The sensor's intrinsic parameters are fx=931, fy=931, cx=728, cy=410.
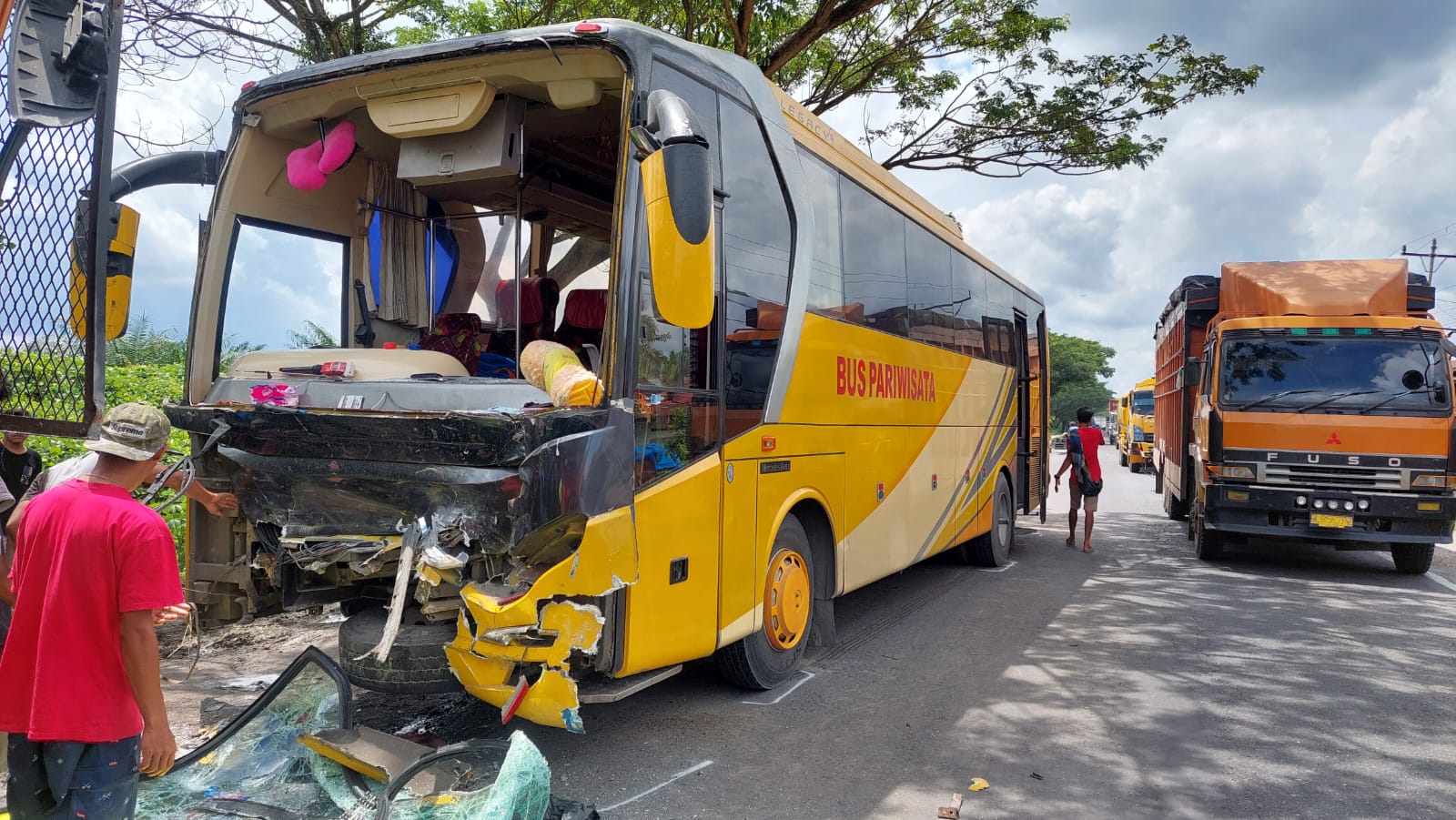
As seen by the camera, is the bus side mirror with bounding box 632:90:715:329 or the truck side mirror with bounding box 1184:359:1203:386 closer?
the bus side mirror with bounding box 632:90:715:329

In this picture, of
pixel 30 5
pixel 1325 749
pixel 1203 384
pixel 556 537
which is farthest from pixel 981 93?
pixel 30 5

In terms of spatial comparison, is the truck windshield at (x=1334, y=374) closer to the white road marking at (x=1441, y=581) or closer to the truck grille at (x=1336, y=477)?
the truck grille at (x=1336, y=477)

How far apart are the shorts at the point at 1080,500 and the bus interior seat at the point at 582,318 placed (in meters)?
7.95

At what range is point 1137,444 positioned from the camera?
95.7ft

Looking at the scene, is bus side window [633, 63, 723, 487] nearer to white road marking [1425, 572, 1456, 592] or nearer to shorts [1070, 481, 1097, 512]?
shorts [1070, 481, 1097, 512]

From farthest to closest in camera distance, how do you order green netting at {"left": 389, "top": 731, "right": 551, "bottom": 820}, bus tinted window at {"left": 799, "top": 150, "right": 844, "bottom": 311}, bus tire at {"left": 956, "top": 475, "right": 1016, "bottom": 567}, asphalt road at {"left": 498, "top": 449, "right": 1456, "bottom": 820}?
bus tire at {"left": 956, "top": 475, "right": 1016, "bottom": 567}, bus tinted window at {"left": 799, "top": 150, "right": 844, "bottom": 311}, asphalt road at {"left": 498, "top": 449, "right": 1456, "bottom": 820}, green netting at {"left": 389, "top": 731, "right": 551, "bottom": 820}

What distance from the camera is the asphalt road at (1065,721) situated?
4137 millimetres

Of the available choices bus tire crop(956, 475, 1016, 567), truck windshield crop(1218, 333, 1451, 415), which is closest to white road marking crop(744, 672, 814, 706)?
bus tire crop(956, 475, 1016, 567)

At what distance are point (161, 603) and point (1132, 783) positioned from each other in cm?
405

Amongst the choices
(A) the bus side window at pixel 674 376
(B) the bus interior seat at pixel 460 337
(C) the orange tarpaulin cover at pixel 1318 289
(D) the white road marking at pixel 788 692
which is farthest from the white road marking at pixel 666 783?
(C) the orange tarpaulin cover at pixel 1318 289

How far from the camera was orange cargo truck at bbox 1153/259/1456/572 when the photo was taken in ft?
30.8

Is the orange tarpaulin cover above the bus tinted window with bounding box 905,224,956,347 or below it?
above

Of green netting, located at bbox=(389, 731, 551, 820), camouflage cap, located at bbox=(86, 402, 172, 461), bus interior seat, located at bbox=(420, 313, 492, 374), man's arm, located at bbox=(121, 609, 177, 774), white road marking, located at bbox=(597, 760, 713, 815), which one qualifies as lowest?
white road marking, located at bbox=(597, 760, 713, 815)

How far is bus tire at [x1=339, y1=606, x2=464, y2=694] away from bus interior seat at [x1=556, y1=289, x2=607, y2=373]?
2.13 meters
